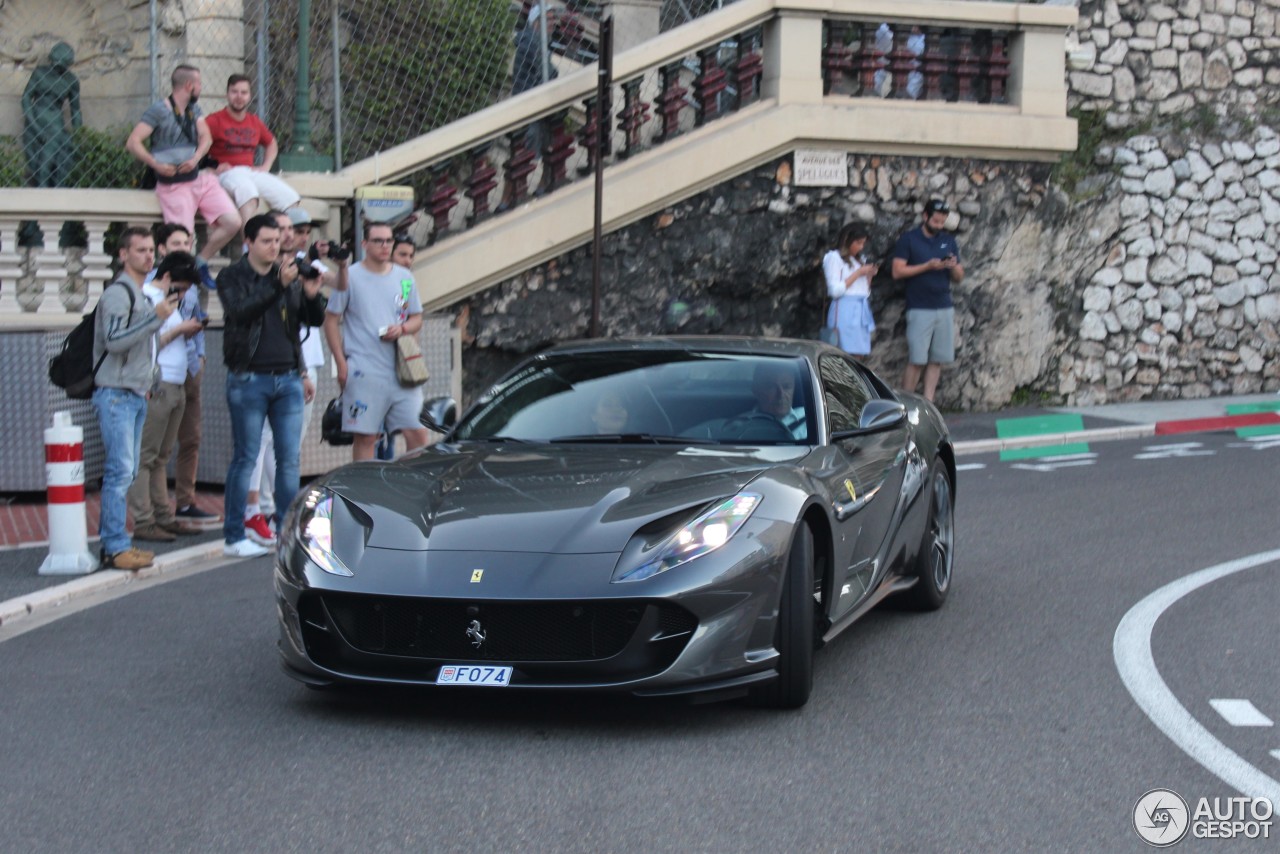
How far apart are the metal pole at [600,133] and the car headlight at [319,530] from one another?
8.47 metres

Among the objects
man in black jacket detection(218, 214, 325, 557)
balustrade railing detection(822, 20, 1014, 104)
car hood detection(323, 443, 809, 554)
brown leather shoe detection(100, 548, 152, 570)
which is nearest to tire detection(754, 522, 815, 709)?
car hood detection(323, 443, 809, 554)

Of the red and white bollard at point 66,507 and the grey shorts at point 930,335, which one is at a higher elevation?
the grey shorts at point 930,335

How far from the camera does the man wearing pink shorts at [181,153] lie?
12.6 metres

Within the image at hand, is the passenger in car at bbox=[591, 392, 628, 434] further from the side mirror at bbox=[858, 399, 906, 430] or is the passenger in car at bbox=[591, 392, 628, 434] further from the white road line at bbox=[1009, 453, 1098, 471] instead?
the white road line at bbox=[1009, 453, 1098, 471]

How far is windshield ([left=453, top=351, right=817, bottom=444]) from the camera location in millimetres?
6715

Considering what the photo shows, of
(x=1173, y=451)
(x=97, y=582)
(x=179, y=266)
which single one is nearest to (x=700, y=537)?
(x=97, y=582)

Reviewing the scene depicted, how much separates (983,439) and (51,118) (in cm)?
856

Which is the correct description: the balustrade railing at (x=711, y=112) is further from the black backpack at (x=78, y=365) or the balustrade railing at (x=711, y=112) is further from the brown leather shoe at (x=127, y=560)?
the brown leather shoe at (x=127, y=560)

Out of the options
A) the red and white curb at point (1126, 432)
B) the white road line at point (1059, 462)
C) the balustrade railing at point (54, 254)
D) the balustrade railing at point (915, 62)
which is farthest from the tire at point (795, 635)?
the balustrade railing at point (915, 62)

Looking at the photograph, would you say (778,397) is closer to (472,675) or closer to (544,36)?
(472,675)

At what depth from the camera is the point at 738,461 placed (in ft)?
20.4

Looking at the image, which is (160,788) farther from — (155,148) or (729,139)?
(729,139)

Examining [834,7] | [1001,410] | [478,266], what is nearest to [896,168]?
[834,7]

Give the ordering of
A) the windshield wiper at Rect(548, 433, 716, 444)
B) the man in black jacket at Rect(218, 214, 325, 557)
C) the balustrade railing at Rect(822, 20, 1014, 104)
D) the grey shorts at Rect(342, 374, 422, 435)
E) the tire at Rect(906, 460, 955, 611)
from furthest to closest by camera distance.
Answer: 1. the balustrade railing at Rect(822, 20, 1014, 104)
2. the grey shorts at Rect(342, 374, 422, 435)
3. the man in black jacket at Rect(218, 214, 325, 557)
4. the tire at Rect(906, 460, 955, 611)
5. the windshield wiper at Rect(548, 433, 716, 444)
